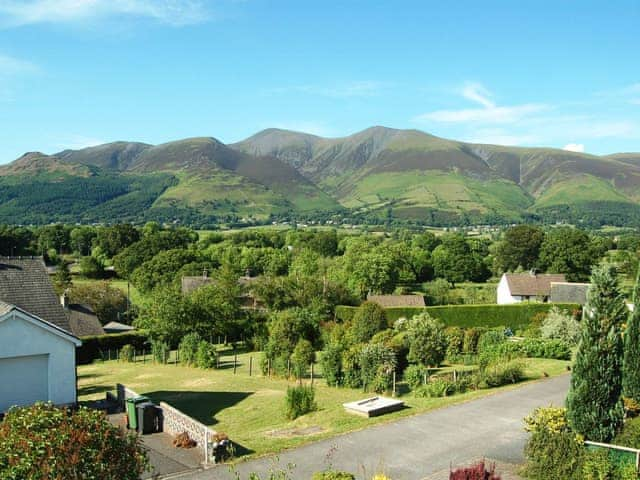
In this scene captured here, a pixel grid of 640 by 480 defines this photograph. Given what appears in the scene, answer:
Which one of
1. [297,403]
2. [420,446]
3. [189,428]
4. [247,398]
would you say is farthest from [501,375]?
[189,428]

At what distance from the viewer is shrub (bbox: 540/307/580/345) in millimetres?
32406

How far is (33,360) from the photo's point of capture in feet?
59.3

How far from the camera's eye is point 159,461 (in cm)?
1441

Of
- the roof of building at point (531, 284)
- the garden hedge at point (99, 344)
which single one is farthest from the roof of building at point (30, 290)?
the roof of building at point (531, 284)

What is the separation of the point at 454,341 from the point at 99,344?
23.7m

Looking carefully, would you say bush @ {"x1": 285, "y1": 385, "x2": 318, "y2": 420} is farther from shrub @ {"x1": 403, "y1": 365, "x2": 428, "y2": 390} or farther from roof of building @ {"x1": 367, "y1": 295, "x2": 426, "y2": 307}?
roof of building @ {"x1": 367, "y1": 295, "x2": 426, "y2": 307}

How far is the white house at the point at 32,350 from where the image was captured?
17.5 m

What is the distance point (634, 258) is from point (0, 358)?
8226cm

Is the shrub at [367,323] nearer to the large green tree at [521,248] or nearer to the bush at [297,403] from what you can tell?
the bush at [297,403]

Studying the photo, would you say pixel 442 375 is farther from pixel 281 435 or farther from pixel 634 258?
pixel 634 258

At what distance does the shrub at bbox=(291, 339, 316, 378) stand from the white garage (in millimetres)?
11150

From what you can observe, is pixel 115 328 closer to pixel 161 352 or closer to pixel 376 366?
pixel 161 352

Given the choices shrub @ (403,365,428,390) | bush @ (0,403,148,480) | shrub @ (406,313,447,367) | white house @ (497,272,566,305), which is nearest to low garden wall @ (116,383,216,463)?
bush @ (0,403,148,480)

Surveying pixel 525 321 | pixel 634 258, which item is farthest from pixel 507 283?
pixel 634 258
